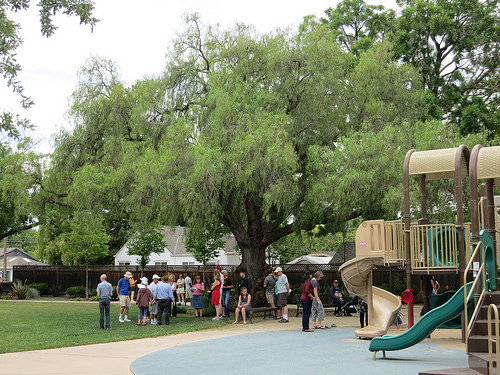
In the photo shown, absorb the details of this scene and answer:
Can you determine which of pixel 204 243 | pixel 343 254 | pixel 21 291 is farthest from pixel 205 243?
pixel 21 291

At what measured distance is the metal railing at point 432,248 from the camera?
50.3 feet

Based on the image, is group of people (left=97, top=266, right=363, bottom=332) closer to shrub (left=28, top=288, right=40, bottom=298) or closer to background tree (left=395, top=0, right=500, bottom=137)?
background tree (left=395, top=0, right=500, bottom=137)

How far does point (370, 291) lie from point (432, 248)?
8.34 ft

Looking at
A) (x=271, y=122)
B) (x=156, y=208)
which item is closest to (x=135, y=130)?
(x=156, y=208)

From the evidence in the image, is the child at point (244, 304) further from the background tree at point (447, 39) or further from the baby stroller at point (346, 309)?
the background tree at point (447, 39)

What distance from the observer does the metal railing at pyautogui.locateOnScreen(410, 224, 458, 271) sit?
50.3 ft

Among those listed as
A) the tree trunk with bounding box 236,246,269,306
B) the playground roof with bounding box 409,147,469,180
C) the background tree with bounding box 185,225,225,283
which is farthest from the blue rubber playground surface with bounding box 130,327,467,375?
the background tree with bounding box 185,225,225,283

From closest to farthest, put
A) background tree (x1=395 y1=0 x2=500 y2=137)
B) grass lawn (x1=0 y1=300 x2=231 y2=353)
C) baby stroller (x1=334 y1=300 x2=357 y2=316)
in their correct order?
grass lawn (x1=0 y1=300 x2=231 y2=353) → baby stroller (x1=334 y1=300 x2=357 y2=316) → background tree (x1=395 y1=0 x2=500 y2=137)

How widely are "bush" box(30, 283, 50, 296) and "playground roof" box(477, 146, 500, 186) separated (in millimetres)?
35002

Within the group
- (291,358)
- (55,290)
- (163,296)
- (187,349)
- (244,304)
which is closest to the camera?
(291,358)

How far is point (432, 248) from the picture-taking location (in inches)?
606

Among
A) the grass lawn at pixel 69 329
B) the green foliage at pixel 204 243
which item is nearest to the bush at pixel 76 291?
the green foliage at pixel 204 243

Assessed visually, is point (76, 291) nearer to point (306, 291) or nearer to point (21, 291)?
point (21, 291)

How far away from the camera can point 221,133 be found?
2102 centimetres
